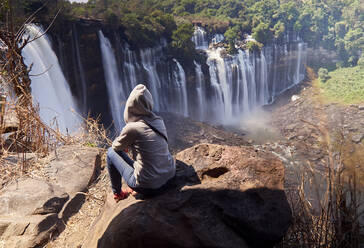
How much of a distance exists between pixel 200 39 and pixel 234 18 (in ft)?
19.7

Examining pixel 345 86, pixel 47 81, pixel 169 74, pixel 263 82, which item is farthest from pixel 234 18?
pixel 47 81

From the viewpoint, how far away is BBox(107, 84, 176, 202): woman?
2.30 m

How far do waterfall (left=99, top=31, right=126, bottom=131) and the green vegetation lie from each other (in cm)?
1464

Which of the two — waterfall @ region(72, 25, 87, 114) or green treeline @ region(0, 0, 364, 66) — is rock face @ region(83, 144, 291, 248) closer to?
waterfall @ region(72, 25, 87, 114)

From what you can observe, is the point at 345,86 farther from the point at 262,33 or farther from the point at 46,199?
the point at 46,199

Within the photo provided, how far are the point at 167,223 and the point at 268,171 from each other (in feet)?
3.74

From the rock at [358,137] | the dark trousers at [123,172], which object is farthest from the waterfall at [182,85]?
the dark trousers at [123,172]

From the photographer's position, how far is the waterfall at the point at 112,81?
13.4m

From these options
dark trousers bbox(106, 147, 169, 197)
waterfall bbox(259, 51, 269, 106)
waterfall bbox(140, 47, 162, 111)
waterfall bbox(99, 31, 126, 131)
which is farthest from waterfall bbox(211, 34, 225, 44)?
dark trousers bbox(106, 147, 169, 197)

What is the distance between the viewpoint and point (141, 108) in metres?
2.30

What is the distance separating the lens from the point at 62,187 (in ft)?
11.6

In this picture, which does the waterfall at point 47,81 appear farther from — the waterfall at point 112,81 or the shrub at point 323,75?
the shrub at point 323,75

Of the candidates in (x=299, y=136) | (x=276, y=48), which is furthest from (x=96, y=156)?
(x=276, y=48)

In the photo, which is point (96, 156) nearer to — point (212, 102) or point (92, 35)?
point (92, 35)
